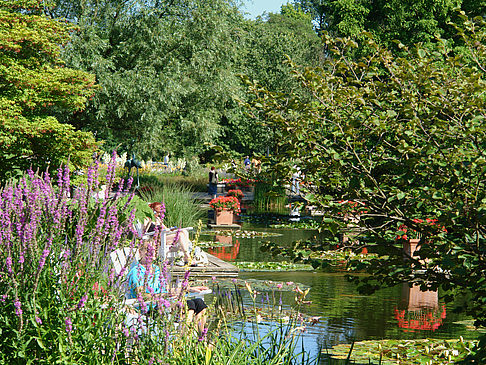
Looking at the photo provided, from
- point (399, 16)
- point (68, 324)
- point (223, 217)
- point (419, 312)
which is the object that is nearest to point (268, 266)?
point (419, 312)

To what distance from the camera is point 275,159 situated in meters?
5.86

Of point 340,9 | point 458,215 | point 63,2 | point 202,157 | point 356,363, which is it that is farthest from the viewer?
point 202,157

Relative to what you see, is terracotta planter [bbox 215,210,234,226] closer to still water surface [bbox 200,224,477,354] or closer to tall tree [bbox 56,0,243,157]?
tall tree [bbox 56,0,243,157]

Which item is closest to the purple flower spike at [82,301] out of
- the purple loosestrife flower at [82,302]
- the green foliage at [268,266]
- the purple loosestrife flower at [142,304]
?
the purple loosestrife flower at [82,302]

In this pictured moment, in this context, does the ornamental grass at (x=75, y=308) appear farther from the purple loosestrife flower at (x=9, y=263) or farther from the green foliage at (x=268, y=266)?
the green foliage at (x=268, y=266)

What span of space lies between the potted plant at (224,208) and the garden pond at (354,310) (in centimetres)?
868

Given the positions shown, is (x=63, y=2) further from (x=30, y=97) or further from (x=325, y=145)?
(x=325, y=145)

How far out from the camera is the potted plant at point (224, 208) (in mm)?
22328

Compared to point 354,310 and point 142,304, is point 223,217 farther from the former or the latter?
point 142,304

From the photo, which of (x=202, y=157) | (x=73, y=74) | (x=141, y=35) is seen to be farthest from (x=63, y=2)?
(x=202, y=157)

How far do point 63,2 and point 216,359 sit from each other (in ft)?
70.8

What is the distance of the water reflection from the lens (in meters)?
9.02

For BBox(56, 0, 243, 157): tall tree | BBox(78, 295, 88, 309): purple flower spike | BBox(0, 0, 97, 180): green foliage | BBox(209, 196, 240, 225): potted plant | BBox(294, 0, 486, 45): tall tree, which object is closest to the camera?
BBox(78, 295, 88, 309): purple flower spike

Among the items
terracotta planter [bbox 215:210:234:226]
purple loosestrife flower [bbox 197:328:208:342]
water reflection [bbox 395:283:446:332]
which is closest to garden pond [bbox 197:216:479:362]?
water reflection [bbox 395:283:446:332]
